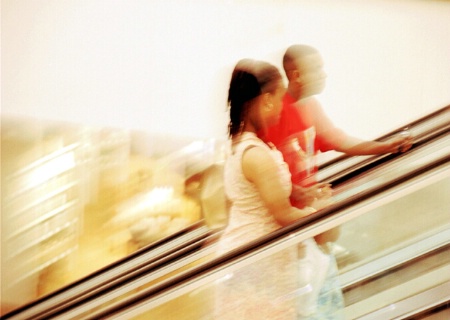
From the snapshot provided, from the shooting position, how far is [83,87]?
2.57m

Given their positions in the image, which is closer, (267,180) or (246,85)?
(267,180)

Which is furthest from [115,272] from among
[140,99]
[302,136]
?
[302,136]

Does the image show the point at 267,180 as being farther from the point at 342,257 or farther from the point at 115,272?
the point at 115,272

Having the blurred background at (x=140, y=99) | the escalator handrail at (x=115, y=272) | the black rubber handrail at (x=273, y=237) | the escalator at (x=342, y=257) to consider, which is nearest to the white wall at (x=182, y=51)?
the blurred background at (x=140, y=99)

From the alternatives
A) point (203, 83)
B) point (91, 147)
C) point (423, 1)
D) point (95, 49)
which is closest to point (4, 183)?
point (91, 147)

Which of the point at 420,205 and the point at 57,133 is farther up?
the point at 57,133

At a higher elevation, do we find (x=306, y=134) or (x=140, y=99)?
(x=140, y=99)

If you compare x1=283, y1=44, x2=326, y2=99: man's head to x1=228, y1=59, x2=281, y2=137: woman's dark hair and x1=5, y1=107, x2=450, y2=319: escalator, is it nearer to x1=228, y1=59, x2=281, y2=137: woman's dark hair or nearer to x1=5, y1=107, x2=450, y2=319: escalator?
x1=228, y1=59, x2=281, y2=137: woman's dark hair

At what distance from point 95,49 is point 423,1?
142cm

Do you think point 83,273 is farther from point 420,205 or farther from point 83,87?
point 420,205

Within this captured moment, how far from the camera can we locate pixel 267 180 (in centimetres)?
207

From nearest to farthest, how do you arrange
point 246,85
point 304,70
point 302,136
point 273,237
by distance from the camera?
point 273,237, point 246,85, point 302,136, point 304,70

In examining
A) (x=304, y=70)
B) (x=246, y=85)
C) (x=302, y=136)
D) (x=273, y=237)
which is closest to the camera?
(x=273, y=237)

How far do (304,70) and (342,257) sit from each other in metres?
0.81
